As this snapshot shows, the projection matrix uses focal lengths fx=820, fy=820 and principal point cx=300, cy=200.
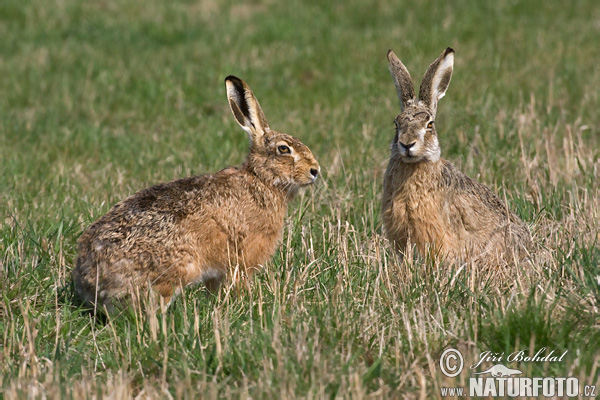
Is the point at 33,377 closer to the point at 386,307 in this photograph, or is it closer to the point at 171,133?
the point at 386,307

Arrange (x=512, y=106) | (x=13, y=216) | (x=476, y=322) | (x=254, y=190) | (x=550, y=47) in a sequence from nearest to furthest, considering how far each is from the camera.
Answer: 1. (x=476, y=322)
2. (x=254, y=190)
3. (x=13, y=216)
4. (x=512, y=106)
5. (x=550, y=47)

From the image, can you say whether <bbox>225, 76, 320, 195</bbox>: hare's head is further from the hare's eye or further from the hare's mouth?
the hare's mouth

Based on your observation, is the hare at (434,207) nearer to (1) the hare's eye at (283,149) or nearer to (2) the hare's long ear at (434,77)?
(2) the hare's long ear at (434,77)

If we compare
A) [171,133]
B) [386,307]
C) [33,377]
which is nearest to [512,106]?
[171,133]

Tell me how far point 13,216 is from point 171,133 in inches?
131

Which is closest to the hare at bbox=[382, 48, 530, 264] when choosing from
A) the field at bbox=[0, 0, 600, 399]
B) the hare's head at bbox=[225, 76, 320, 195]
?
the field at bbox=[0, 0, 600, 399]

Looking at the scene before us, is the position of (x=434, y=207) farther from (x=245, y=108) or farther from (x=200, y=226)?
(x=200, y=226)

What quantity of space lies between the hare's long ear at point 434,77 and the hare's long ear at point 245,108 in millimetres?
1212

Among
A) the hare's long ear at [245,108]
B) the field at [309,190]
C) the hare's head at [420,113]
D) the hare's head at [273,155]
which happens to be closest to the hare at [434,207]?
the hare's head at [420,113]

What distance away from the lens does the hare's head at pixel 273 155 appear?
5.53m

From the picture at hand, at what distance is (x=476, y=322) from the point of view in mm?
4234

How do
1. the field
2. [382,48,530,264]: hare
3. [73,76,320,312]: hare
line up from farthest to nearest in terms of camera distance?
1. [382,48,530,264]: hare
2. [73,76,320,312]: hare
3. the field

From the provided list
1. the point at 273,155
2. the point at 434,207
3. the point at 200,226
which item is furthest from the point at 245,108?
the point at 434,207

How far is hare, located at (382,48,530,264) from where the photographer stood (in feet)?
18.7
